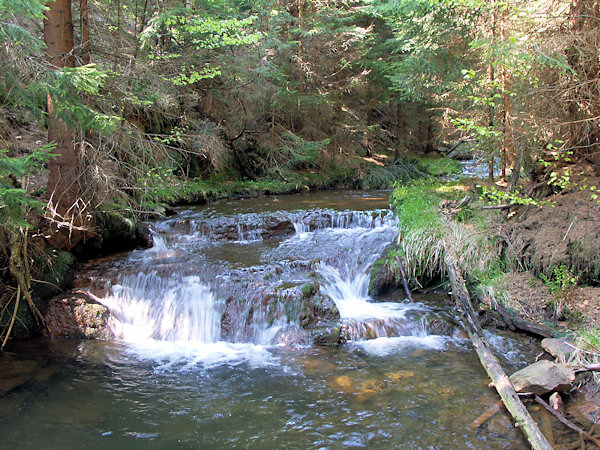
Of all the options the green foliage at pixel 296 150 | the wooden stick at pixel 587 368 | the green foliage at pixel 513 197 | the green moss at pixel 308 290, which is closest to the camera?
the wooden stick at pixel 587 368

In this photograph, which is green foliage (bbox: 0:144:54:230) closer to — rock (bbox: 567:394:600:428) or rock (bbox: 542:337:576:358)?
rock (bbox: 567:394:600:428)

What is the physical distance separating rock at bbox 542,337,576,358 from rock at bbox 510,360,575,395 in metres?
0.46

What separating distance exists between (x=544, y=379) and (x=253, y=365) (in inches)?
145

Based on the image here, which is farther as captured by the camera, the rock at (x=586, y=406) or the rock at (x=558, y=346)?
the rock at (x=558, y=346)

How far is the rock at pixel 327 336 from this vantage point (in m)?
6.45

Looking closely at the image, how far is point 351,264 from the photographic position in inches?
347

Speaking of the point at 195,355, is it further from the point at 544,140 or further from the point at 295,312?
the point at 544,140

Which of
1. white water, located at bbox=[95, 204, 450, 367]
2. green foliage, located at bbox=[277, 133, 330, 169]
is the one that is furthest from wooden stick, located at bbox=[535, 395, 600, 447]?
green foliage, located at bbox=[277, 133, 330, 169]

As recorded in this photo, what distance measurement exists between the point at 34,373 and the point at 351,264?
5.85 m

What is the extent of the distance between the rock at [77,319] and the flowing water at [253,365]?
225 millimetres

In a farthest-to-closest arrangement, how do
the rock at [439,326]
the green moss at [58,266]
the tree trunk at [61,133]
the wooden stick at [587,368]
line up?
the green moss at [58,266], the tree trunk at [61,133], the rock at [439,326], the wooden stick at [587,368]

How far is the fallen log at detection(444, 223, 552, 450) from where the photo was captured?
3898 mm

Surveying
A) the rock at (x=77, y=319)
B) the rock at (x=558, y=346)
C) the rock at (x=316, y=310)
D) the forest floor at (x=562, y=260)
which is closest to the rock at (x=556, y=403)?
the rock at (x=558, y=346)

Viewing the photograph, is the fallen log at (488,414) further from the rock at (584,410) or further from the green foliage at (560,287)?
the green foliage at (560,287)
